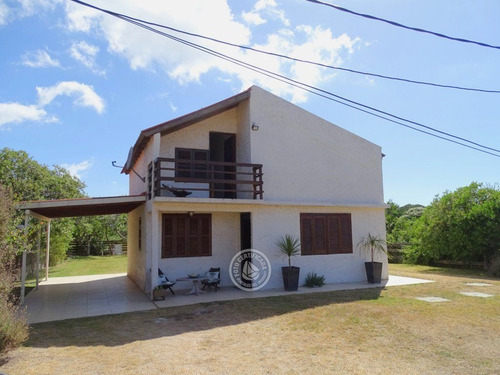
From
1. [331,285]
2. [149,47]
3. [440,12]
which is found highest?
[440,12]

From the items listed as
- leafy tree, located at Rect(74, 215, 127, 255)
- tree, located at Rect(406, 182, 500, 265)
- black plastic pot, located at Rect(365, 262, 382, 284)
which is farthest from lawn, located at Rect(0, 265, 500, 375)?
leafy tree, located at Rect(74, 215, 127, 255)

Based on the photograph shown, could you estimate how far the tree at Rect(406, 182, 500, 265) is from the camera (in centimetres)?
1675

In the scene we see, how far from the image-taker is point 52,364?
5.60 m

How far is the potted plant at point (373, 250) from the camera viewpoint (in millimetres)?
13500

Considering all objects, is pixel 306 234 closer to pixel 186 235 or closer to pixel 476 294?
pixel 186 235

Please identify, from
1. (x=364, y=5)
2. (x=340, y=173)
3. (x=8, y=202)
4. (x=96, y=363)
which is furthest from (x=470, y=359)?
(x=340, y=173)

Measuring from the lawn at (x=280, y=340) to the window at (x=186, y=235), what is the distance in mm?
3171

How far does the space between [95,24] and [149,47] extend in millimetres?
1308

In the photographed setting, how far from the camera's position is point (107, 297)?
11578 millimetres

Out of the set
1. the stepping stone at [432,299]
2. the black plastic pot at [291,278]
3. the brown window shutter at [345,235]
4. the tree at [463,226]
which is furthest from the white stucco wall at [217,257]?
the tree at [463,226]

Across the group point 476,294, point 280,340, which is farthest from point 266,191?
point 476,294

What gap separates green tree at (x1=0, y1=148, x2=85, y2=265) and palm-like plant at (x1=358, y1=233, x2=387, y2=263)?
16687mm

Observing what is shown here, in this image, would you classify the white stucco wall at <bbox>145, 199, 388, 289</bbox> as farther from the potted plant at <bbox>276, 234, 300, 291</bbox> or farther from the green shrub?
the green shrub

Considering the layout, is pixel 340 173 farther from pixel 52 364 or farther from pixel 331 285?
pixel 52 364
